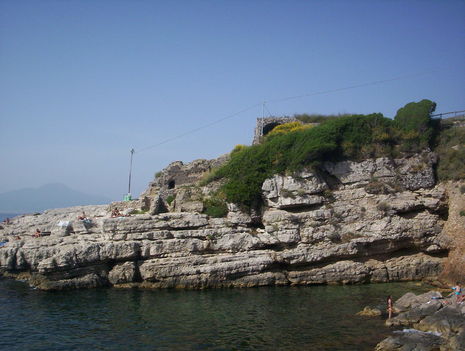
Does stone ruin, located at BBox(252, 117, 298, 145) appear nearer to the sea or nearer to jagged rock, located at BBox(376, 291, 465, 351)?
the sea

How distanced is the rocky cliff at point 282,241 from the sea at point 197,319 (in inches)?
39.3

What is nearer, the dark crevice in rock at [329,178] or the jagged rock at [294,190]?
the jagged rock at [294,190]

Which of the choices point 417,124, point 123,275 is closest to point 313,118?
point 417,124

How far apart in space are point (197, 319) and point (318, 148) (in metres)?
13.8

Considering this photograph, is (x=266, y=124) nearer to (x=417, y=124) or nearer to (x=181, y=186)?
(x=181, y=186)

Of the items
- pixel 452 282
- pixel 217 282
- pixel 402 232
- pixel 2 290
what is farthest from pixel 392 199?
pixel 2 290

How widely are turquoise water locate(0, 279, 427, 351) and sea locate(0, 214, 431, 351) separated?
0.04m

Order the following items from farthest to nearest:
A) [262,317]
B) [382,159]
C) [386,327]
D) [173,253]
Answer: [382,159] → [173,253] → [262,317] → [386,327]

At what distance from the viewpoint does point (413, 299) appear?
1720 centimetres

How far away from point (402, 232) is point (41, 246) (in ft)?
72.7

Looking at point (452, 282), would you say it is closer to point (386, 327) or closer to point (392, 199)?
point (392, 199)

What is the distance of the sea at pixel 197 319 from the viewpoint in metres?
13.8

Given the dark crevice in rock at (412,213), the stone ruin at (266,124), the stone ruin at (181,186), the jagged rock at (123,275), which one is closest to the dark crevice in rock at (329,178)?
the dark crevice in rock at (412,213)

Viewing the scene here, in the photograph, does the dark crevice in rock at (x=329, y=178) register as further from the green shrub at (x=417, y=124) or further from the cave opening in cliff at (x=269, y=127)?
the cave opening in cliff at (x=269, y=127)
